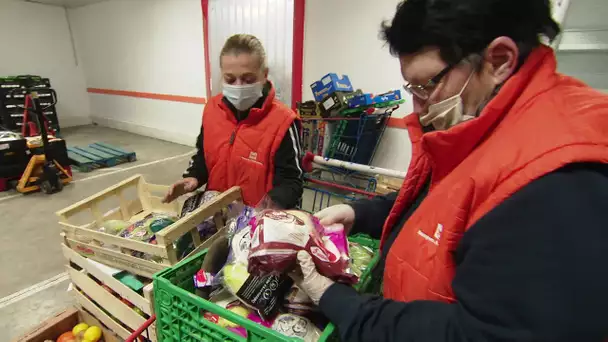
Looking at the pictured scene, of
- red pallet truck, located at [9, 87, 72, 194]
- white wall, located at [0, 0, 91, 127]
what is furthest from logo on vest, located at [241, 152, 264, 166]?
white wall, located at [0, 0, 91, 127]

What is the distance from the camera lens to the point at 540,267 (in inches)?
16.8

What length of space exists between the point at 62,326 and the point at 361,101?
2807 mm

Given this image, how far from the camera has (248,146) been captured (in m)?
1.64

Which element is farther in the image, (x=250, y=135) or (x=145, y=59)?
(x=145, y=59)

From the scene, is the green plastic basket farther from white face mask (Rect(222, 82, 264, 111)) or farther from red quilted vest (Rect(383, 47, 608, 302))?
white face mask (Rect(222, 82, 264, 111))

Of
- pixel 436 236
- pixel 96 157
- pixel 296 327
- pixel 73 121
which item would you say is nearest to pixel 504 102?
pixel 436 236

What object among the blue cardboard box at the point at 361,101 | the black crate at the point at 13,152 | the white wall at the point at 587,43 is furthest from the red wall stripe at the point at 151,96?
the white wall at the point at 587,43

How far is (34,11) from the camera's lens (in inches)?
283

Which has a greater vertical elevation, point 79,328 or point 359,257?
point 359,257

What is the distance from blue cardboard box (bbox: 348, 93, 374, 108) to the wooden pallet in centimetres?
395

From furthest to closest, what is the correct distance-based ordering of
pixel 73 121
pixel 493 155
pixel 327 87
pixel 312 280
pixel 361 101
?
1. pixel 73 121
2. pixel 327 87
3. pixel 361 101
4. pixel 312 280
5. pixel 493 155

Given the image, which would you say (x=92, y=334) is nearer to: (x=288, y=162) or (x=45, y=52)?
(x=288, y=162)

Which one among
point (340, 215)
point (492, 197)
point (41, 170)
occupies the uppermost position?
point (492, 197)

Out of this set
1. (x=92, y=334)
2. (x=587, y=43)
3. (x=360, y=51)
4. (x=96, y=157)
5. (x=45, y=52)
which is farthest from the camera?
(x=45, y=52)
